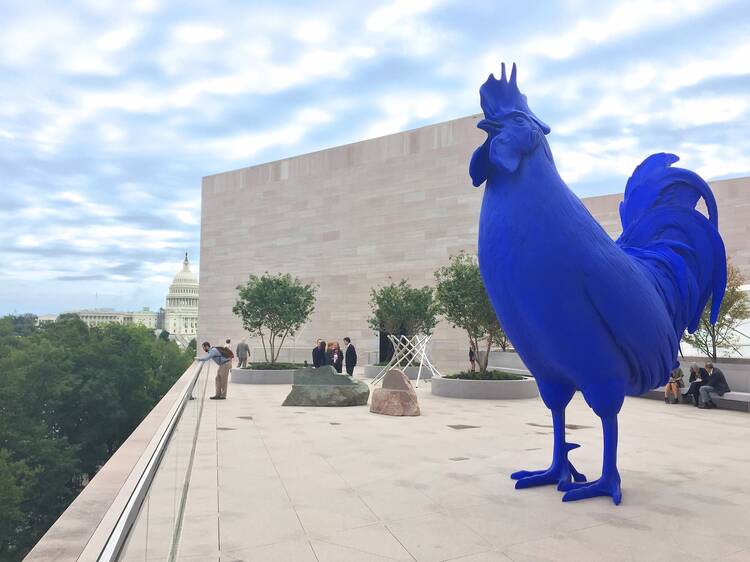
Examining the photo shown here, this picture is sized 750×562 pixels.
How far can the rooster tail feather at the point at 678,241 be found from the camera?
5191 millimetres

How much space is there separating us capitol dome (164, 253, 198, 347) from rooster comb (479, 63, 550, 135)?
124 meters

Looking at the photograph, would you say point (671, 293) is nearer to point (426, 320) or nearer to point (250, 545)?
point (250, 545)

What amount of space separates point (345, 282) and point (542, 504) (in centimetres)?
2408

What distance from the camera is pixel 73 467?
2230cm

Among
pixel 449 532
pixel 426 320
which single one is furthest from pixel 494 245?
pixel 426 320

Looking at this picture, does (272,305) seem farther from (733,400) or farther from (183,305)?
(183,305)

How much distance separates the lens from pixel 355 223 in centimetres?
2872

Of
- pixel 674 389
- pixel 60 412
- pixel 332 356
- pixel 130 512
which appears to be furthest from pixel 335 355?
pixel 130 512

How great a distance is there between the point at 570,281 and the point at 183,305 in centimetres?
12893

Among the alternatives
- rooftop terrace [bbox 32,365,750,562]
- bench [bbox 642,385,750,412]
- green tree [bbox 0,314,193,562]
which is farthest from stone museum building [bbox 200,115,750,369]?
rooftop terrace [bbox 32,365,750,562]

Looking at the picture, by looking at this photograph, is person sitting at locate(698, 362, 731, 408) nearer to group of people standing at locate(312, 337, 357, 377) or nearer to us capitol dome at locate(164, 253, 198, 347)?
group of people standing at locate(312, 337, 357, 377)

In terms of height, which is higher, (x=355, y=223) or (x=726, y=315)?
(x=355, y=223)

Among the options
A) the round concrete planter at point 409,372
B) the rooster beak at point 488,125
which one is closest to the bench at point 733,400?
the round concrete planter at point 409,372

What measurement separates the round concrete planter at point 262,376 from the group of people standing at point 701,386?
1041 centimetres
